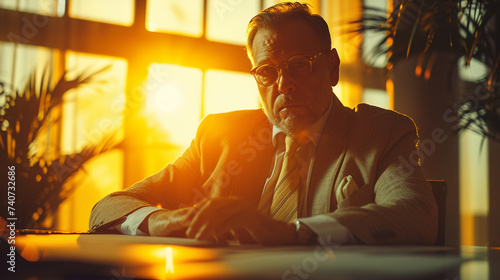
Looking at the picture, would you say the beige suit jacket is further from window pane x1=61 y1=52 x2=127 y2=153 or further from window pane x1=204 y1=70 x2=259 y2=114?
window pane x1=204 y1=70 x2=259 y2=114

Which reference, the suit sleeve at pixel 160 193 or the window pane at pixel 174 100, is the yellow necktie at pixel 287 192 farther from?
the window pane at pixel 174 100

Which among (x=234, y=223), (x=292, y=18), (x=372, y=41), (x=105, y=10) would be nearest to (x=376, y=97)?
(x=372, y=41)

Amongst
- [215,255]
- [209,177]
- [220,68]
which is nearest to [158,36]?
[220,68]

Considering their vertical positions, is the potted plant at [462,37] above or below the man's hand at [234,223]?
above

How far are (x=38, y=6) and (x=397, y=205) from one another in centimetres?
335

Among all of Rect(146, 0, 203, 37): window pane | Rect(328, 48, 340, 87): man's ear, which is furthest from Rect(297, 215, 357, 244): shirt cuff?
Rect(146, 0, 203, 37): window pane

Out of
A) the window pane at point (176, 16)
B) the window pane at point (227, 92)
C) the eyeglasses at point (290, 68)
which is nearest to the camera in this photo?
the eyeglasses at point (290, 68)

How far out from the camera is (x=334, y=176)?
1424 mm

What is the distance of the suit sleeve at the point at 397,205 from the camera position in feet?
3.21

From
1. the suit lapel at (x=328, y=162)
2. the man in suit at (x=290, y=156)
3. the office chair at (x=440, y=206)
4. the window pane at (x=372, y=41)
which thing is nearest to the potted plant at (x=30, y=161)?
the man in suit at (x=290, y=156)

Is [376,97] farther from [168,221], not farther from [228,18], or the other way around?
[168,221]

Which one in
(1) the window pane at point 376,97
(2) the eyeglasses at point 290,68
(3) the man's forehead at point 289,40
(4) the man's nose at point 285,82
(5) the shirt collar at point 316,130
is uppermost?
(1) the window pane at point 376,97

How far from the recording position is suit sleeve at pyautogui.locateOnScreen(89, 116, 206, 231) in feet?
4.46

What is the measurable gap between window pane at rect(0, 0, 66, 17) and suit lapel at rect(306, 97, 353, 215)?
9.39 ft
